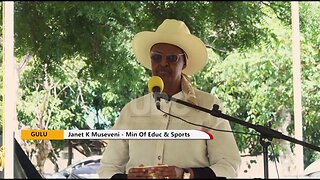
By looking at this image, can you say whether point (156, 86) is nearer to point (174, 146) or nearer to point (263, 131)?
point (174, 146)

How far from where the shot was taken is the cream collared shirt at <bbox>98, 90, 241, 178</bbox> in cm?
306

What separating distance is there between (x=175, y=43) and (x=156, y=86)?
0.30 metres

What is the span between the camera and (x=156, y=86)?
3.02 m

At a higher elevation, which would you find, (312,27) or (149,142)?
(312,27)

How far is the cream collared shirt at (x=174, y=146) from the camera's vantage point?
120 inches

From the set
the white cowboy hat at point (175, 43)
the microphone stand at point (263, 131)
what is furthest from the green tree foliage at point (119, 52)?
the microphone stand at point (263, 131)

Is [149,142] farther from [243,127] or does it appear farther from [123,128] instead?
[243,127]

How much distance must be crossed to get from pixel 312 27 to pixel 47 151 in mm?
1529

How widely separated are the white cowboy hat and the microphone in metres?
0.12

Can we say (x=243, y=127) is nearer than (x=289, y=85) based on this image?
Yes

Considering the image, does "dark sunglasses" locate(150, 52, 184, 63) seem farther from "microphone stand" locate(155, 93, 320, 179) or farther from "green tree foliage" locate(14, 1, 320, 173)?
"microphone stand" locate(155, 93, 320, 179)

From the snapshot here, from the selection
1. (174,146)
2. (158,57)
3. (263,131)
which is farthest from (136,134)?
(263,131)

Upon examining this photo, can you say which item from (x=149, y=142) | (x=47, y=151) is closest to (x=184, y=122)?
(x=149, y=142)

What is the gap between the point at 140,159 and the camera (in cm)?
309
